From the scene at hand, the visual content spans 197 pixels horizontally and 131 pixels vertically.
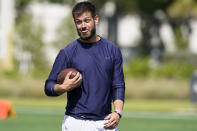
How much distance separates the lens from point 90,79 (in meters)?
6.88

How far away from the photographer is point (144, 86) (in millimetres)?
33812

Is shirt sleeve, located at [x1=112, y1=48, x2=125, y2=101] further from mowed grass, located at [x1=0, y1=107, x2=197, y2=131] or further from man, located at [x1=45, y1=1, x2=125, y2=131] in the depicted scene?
mowed grass, located at [x1=0, y1=107, x2=197, y2=131]

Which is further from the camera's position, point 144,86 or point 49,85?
point 144,86

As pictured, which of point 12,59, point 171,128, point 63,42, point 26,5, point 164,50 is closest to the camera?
point 171,128

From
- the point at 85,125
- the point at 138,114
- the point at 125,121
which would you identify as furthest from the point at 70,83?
the point at 138,114

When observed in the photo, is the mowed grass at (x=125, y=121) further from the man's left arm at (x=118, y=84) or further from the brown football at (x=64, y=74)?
the brown football at (x=64, y=74)

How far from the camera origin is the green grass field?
57.8 feet

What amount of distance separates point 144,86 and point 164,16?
25869 mm

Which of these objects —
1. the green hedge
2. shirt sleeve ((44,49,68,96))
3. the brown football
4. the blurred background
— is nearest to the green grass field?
the blurred background

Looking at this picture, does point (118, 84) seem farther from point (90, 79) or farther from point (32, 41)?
point (32, 41)

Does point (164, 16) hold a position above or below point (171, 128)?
above

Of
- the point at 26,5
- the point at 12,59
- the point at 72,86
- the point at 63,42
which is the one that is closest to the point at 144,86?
the point at 63,42

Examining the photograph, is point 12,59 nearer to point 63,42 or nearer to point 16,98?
point 63,42

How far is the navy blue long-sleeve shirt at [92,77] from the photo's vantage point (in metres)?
6.87
